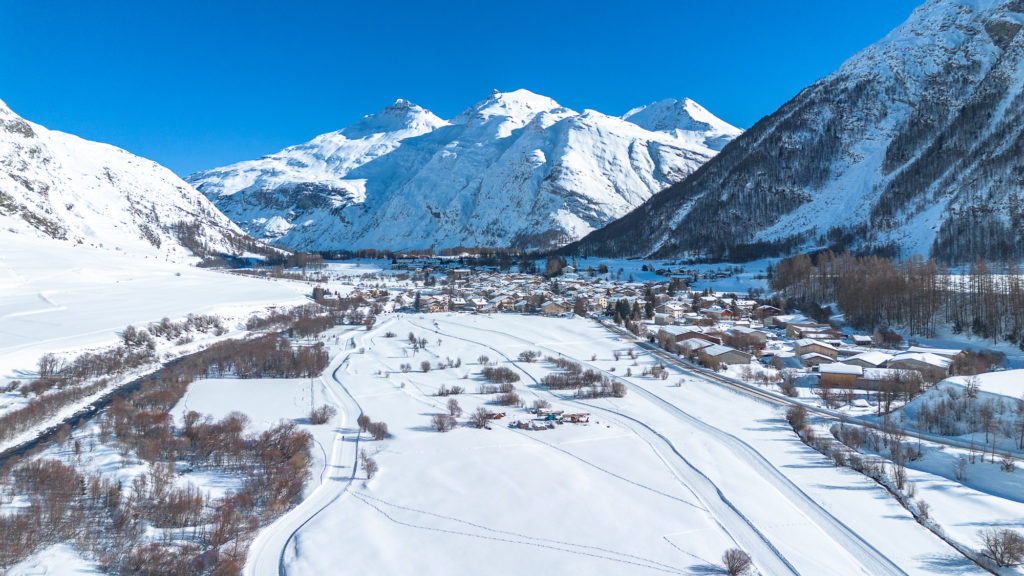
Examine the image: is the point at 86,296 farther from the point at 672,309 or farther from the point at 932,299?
the point at 932,299

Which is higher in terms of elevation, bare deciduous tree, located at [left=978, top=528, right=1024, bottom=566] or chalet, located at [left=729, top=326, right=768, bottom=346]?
chalet, located at [left=729, top=326, right=768, bottom=346]

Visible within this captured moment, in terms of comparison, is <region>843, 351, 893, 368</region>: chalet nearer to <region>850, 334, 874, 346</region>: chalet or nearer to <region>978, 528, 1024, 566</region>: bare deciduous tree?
<region>850, 334, 874, 346</region>: chalet

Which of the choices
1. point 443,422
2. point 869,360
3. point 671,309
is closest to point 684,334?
point 869,360

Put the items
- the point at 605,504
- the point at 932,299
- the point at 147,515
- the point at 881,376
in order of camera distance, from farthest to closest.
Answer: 1. the point at 932,299
2. the point at 881,376
3. the point at 605,504
4. the point at 147,515

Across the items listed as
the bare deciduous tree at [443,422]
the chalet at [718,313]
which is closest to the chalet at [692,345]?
the chalet at [718,313]

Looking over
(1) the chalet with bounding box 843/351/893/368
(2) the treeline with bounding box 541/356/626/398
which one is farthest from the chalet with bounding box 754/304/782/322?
(2) the treeline with bounding box 541/356/626/398
